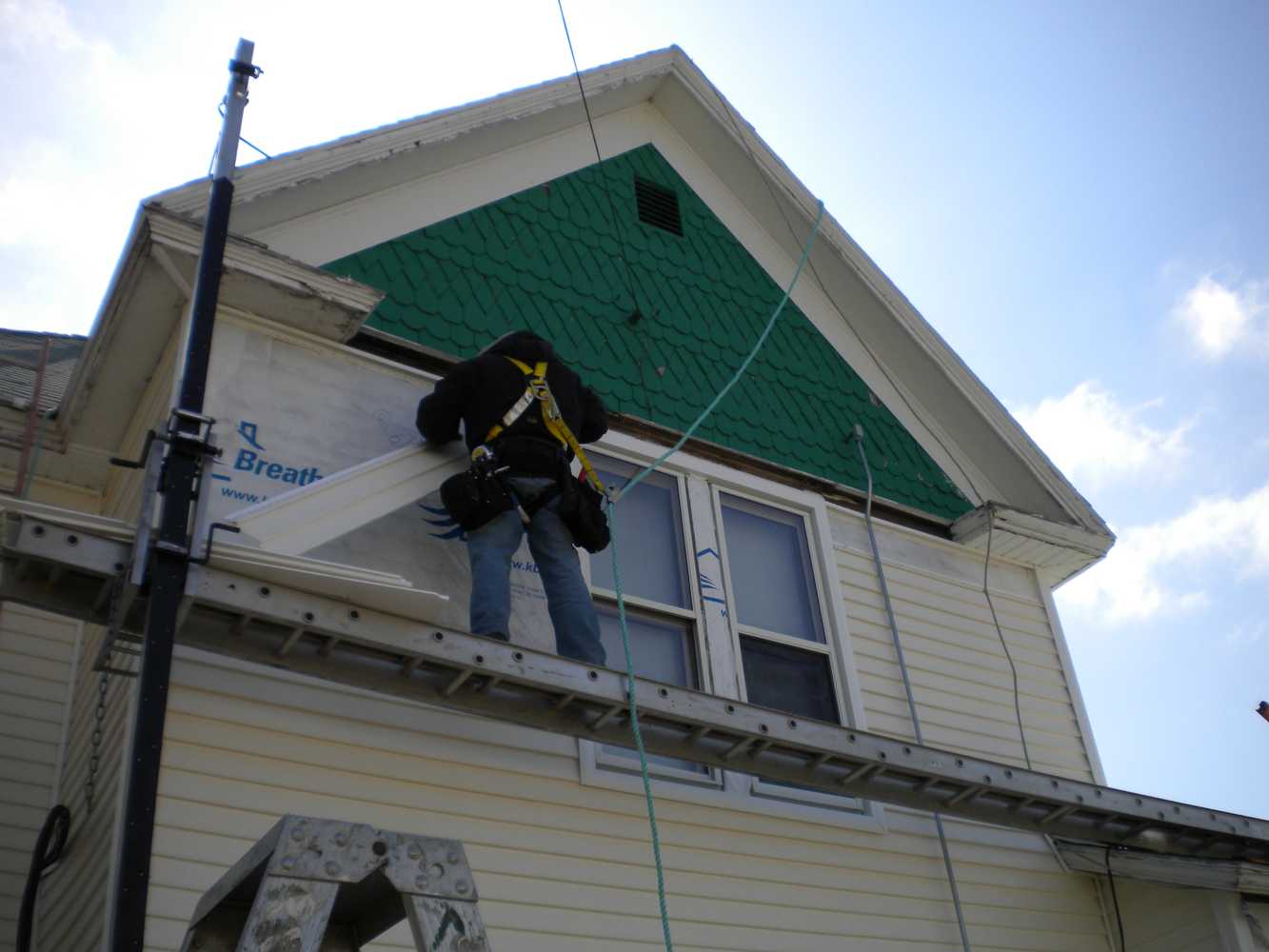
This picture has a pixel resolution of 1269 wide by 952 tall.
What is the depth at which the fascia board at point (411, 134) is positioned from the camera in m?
6.37

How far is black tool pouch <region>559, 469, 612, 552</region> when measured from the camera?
5664mm

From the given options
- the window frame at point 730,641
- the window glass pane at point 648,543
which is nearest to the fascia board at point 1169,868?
the window frame at point 730,641

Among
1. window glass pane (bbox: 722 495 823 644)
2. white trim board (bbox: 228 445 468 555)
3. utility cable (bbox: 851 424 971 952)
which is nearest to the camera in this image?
white trim board (bbox: 228 445 468 555)

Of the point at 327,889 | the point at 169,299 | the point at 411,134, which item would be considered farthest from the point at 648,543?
the point at 327,889

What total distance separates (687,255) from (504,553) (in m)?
3.75

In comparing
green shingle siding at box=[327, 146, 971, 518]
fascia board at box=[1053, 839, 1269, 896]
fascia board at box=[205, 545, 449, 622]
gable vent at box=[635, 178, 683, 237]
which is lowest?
fascia board at box=[1053, 839, 1269, 896]

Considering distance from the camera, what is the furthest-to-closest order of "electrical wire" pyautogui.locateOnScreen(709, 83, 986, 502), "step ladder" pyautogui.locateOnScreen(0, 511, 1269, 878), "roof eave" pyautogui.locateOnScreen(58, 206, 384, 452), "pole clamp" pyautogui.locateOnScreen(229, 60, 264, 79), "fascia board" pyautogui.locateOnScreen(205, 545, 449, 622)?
"electrical wire" pyautogui.locateOnScreen(709, 83, 986, 502) < "roof eave" pyautogui.locateOnScreen(58, 206, 384, 452) < "pole clamp" pyautogui.locateOnScreen(229, 60, 264, 79) < "fascia board" pyautogui.locateOnScreen(205, 545, 449, 622) < "step ladder" pyautogui.locateOnScreen(0, 511, 1269, 878)

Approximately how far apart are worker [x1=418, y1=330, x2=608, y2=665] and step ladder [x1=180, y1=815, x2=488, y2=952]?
264 centimetres

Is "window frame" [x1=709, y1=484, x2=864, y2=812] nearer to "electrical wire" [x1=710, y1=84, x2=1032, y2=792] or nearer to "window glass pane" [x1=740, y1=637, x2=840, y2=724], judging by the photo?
"window glass pane" [x1=740, y1=637, x2=840, y2=724]

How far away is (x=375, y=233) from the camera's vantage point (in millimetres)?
7016

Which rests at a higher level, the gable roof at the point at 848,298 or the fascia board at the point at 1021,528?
the gable roof at the point at 848,298

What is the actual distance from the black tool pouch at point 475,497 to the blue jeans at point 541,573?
0.33 feet

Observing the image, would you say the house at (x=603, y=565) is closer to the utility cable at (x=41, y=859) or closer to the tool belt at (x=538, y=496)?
the utility cable at (x=41, y=859)

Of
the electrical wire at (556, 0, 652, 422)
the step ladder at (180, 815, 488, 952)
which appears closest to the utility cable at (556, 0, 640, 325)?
the electrical wire at (556, 0, 652, 422)
